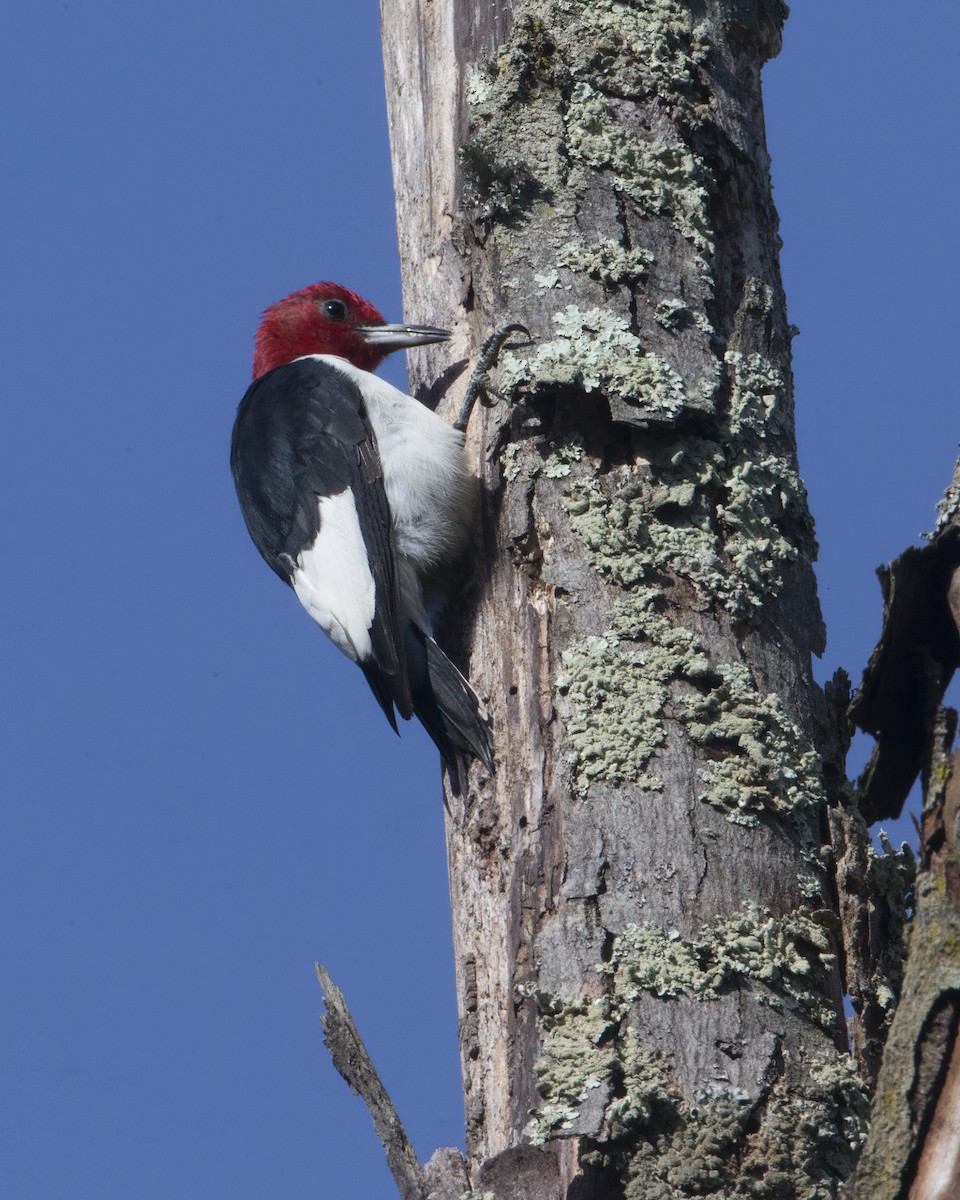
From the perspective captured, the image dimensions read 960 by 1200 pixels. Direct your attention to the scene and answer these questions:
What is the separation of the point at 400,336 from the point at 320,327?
0.88 meters

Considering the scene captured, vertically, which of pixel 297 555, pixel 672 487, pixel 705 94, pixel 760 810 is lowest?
pixel 760 810

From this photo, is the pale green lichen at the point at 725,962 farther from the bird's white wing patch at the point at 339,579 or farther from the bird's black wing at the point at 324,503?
the bird's white wing patch at the point at 339,579

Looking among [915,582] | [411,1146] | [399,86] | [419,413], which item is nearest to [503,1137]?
[411,1146]

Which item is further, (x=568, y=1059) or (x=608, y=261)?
(x=608, y=261)

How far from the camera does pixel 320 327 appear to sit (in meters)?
4.27

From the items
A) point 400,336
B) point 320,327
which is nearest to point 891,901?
point 400,336

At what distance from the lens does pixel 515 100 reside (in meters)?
2.84

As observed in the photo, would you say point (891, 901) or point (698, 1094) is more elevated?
point (891, 901)

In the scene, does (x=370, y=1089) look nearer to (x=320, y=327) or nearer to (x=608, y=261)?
(x=608, y=261)

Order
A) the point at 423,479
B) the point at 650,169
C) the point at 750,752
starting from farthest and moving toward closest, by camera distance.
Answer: the point at 423,479 → the point at 650,169 → the point at 750,752

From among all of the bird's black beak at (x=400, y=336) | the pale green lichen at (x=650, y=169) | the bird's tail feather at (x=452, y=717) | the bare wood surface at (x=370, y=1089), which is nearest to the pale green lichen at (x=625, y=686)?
the bird's tail feather at (x=452, y=717)

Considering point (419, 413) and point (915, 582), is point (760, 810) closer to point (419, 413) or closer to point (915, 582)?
point (915, 582)

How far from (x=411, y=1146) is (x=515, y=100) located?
1.94 m

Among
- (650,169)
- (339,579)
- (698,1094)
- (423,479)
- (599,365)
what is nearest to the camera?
A: (698,1094)
